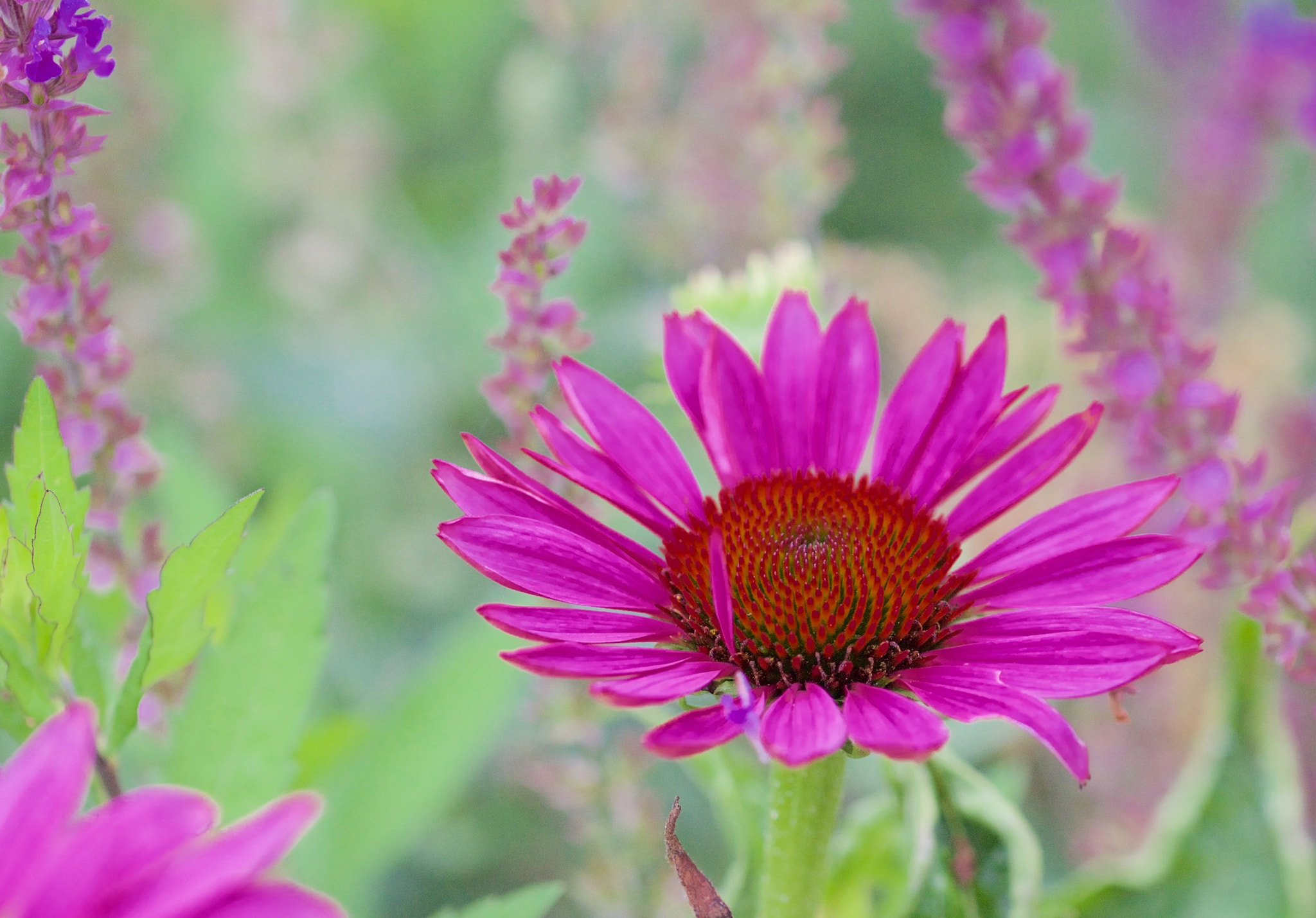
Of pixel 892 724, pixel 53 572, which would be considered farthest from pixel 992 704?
pixel 53 572

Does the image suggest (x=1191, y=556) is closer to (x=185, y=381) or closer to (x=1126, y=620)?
(x=1126, y=620)

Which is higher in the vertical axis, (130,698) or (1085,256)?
(1085,256)

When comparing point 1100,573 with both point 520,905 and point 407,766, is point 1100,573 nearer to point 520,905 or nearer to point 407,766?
point 520,905

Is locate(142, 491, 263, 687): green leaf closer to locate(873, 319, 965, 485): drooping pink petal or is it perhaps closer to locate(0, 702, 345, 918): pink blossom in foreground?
locate(0, 702, 345, 918): pink blossom in foreground

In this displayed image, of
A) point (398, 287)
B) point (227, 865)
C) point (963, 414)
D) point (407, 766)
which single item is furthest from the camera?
point (398, 287)

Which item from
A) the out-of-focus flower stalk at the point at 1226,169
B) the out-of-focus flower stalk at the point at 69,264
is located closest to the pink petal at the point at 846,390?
the out-of-focus flower stalk at the point at 69,264

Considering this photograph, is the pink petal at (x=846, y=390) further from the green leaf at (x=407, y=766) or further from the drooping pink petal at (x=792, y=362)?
the green leaf at (x=407, y=766)

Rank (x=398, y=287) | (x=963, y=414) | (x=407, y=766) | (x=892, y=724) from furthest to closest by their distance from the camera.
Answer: (x=398, y=287) < (x=407, y=766) < (x=963, y=414) < (x=892, y=724)

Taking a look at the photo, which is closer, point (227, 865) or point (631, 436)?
point (227, 865)
